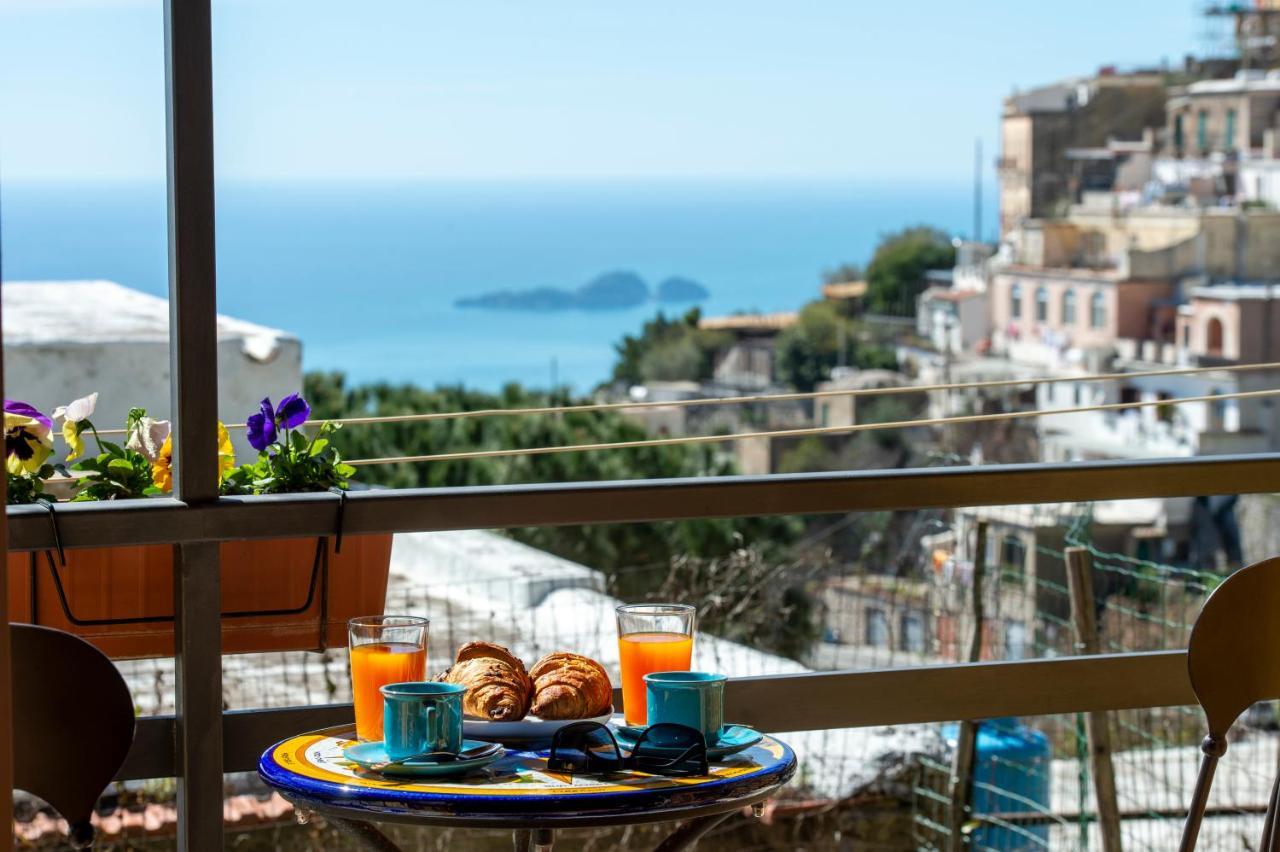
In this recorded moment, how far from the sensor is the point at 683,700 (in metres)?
1.32

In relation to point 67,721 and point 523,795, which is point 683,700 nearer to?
point 523,795

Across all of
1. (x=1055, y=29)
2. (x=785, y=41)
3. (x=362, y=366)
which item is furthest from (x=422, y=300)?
(x=1055, y=29)

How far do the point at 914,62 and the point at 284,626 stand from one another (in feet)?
223

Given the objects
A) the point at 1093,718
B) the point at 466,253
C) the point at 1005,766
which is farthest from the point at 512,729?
the point at 466,253

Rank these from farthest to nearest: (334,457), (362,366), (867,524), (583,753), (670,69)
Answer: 1. (362,366)
2. (670,69)
3. (867,524)
4. (334,457)
5. (583,753)

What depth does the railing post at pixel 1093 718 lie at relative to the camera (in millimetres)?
3127

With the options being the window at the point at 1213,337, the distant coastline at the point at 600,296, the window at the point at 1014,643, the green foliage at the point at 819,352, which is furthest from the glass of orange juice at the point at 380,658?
the distant coastline at the point at 600,296

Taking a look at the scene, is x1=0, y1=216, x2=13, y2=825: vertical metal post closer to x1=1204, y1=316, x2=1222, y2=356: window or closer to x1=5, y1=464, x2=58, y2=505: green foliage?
x1=5, y1=464, x2=58, y2=505: green foliage

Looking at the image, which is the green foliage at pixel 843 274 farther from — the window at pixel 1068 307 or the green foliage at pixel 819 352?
the window at pixel 1068 307

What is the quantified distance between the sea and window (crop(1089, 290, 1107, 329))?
770 inches

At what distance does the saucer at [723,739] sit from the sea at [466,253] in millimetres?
63184

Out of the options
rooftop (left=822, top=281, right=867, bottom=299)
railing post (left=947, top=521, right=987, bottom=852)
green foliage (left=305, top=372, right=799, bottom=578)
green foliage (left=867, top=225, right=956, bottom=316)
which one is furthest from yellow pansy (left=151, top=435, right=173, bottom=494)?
rooftop (left=822, top=281, right=867, bottom=299)

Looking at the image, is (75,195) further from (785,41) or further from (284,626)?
(284,626)

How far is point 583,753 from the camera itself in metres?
1.30
